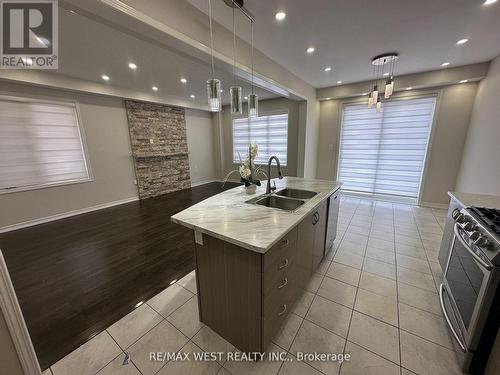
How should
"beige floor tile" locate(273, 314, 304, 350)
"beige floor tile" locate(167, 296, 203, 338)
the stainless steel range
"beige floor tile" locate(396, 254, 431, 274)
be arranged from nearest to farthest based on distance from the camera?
the stainless steel range, "beige floor tile" locate(273, 314, 304, 350), "beige floor tile" locate(167, 296, 203, 338), "beige floor tile" locate(396, 254, 431, 274)

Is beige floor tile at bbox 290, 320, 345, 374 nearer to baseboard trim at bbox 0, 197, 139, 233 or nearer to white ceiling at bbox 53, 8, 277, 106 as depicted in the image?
white ceiling at bbox 53, 8, 277, 106

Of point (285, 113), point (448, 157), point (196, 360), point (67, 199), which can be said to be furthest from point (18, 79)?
point (448, 157)

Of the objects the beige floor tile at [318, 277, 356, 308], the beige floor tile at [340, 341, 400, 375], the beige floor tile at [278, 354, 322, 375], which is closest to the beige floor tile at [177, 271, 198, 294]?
the beige floor tile at [278, 354, 322, 375]

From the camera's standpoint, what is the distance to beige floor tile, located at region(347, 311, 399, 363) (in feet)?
4.48

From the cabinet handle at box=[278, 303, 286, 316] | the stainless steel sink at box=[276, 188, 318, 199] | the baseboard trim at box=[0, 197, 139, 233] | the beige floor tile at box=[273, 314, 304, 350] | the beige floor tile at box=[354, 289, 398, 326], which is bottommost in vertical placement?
the beige floor tile at box=[273, 314, 304, 350]

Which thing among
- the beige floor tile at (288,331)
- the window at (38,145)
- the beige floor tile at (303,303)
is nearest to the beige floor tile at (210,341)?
the beige floor tile at (288,331)

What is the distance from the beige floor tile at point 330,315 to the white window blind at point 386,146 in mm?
4046

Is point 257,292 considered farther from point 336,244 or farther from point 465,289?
point 336,244

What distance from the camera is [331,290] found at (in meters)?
1.93

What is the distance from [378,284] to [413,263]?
2.44ft

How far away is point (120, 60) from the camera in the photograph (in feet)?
9.37

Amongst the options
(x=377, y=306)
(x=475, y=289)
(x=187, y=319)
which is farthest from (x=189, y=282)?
(x=475, y=289)

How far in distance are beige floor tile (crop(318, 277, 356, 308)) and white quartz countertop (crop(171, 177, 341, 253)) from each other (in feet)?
3.10

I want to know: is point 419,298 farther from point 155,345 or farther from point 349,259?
point 155,345
